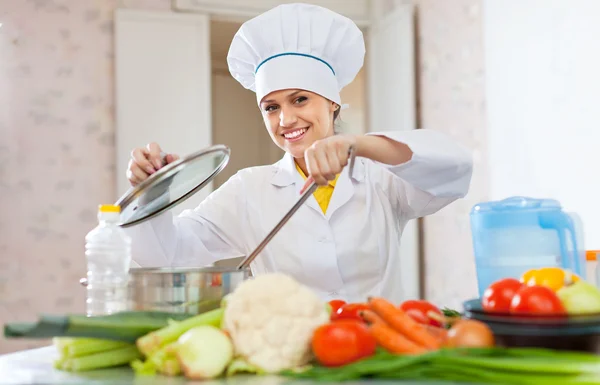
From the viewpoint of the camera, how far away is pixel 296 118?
1.67 meters

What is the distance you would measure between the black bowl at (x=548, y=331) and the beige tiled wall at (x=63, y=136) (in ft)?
8.31

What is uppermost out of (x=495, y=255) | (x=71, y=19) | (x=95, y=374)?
(x=71, y=19)

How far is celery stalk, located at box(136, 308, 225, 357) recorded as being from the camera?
2.71 feet

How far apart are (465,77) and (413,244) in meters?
0.96

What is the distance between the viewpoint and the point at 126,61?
3553 mm

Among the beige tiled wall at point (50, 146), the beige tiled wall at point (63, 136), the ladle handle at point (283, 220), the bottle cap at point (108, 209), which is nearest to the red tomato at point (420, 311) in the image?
the ladle handle at point (283, 220)

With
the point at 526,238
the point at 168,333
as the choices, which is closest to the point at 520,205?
the point at 526,238

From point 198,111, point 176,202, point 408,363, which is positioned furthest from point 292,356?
point 198,111

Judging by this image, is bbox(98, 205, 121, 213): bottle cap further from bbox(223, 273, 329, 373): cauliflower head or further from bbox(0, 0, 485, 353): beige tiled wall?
bbox(0, 0, 485, 353): beige tiled wall

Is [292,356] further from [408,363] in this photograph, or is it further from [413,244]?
[413,244]

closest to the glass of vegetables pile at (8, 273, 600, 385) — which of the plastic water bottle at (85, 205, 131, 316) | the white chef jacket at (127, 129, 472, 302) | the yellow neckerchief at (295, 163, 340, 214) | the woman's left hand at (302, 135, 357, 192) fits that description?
the plastic water bottle at (85, 205, 131, 316)

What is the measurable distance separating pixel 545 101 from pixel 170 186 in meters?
1.88

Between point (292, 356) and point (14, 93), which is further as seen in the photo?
point (14, 93)

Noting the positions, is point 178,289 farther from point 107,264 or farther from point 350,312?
point 350,312
